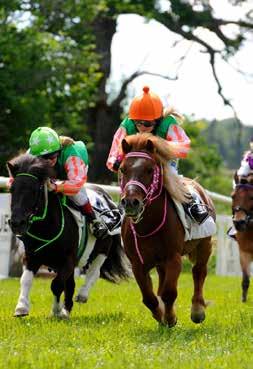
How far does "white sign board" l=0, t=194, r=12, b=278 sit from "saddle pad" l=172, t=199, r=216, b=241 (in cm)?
520

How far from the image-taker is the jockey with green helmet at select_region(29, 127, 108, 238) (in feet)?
28.3

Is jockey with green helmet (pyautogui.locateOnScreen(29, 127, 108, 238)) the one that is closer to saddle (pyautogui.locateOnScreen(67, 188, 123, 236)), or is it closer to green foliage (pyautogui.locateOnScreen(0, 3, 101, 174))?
saddle (pyautogui.locateOnScreen(67, 188, 123, 236))

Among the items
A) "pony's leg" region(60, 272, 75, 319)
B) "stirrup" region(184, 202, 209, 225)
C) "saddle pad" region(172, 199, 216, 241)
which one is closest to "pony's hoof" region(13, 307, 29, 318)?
"pony's leg" region(60, 272, 75, 319)

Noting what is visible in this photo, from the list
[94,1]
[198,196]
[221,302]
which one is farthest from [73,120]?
[198,196]

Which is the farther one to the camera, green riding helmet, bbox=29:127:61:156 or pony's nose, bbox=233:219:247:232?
pony's nose, bbox=233:219:247:232

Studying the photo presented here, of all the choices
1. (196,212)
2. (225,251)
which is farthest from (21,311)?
(225,251)

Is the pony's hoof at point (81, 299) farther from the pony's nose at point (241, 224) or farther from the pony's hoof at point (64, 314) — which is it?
the pony's nose at point (241, 224)

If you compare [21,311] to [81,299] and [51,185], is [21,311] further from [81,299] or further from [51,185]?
[81,299]

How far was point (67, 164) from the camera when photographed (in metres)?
8.91

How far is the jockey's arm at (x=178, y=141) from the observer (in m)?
7.76

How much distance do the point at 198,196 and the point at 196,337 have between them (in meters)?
1.85

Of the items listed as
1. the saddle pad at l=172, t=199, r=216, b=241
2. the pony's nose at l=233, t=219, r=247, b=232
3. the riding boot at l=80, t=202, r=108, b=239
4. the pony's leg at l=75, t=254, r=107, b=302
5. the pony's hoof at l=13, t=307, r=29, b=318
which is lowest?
the pony's nose at l=233, t=219, r=247, b=232

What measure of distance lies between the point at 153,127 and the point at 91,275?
2.26 meters

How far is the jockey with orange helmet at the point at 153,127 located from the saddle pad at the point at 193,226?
58 mm
